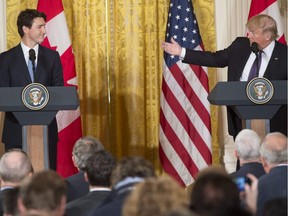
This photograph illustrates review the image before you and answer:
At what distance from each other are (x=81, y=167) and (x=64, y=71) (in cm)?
373

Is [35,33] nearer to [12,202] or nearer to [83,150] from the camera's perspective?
[83,150]

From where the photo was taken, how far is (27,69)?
347 inches

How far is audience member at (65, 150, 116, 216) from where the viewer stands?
560cm

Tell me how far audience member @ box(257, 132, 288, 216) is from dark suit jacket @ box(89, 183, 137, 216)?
933 mm

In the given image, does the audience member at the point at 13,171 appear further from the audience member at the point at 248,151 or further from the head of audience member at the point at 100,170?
the audience member at the point at 248,151

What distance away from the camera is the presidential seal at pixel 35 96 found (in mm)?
8031

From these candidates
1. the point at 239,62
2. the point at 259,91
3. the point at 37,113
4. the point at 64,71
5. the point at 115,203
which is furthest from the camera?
the point at 64,71

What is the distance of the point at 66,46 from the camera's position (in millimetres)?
10352

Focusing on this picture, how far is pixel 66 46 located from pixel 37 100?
2380 mm

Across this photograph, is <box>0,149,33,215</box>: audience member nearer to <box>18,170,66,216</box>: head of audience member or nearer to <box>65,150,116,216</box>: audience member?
<box>65,150,116,216</box>: audience member

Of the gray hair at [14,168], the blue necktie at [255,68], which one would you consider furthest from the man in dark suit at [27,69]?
the gray hair at [14,168]

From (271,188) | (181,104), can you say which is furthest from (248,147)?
(181,104)

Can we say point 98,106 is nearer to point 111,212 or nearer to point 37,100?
point 37,100

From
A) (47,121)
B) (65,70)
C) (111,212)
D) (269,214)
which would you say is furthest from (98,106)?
(269,214)
